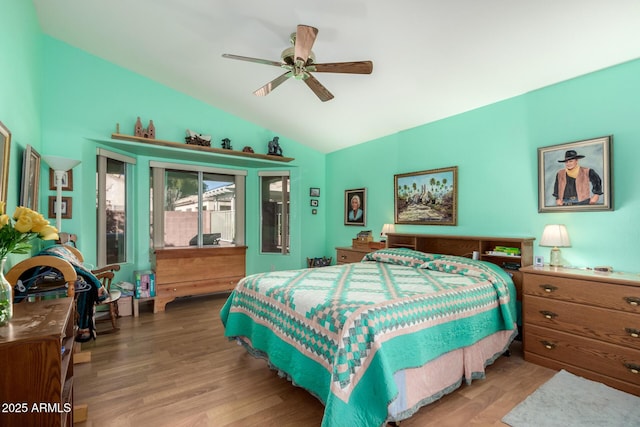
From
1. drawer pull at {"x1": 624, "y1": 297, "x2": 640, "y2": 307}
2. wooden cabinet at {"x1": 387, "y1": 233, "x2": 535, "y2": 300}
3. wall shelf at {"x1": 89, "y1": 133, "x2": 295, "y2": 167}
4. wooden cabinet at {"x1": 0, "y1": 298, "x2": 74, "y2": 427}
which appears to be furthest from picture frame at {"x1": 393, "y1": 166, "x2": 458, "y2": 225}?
wooden cabinet at {"x1": 0, "y1": 298, "x2": 74, "y2": 427}

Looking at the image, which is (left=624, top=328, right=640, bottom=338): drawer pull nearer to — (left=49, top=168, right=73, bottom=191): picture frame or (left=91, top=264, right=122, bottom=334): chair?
(left=91, top=264, right=122, bottom=334): chair

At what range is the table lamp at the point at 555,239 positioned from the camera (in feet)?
8.73

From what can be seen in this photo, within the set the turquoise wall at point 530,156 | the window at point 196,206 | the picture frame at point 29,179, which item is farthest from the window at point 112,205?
the turquoise wall at point 530,156

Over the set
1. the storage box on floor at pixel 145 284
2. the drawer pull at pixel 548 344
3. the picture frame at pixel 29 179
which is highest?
the picture frame at pixel 29 179

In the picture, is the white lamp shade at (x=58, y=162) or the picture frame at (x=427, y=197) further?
the picture frame at (x=427, y=197)

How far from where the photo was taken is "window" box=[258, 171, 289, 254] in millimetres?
5477

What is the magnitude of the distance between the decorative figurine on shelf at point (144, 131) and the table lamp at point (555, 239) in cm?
471

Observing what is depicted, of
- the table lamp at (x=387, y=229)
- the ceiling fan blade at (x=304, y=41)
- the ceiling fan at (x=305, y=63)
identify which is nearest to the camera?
the ceiling fan blade at (x=304, y=41)

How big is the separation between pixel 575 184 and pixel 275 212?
4.17 m

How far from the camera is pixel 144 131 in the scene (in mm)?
4141

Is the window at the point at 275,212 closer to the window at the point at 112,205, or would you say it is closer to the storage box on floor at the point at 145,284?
the storage box on floor at the point at 145,284

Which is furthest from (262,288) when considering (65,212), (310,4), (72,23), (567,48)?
(72,23)

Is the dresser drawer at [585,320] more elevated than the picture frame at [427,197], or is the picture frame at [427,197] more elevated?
the picture frame at [427,197]

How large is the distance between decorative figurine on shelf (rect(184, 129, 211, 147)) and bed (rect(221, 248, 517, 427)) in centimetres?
268
